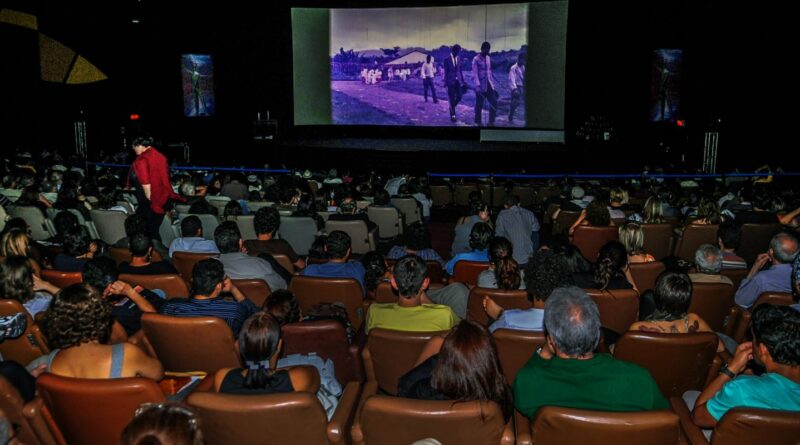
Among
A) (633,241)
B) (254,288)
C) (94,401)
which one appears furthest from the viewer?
(633,241)

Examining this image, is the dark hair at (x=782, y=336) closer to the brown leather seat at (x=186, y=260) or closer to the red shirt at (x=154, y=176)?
the brown leather seat at (x=186, y=260)

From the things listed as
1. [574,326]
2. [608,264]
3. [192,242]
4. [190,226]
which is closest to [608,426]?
[574,326]

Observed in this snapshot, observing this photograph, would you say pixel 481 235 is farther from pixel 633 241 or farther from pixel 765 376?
pixel 765 376

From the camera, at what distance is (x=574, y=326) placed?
9.51 feet

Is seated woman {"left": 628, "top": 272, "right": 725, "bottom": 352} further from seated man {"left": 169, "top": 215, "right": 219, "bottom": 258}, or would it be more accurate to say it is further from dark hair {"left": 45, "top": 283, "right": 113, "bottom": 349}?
seated man {"left": 169, "top": 215, "right": 219, "bottom": 258}

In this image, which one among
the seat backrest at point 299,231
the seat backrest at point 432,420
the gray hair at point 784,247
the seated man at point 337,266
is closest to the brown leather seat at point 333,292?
the seated man at point 337,266

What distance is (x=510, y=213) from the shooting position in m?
7.59

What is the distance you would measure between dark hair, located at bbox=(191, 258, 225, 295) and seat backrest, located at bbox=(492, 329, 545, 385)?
1660mm

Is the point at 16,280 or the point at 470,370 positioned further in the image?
Result: the point at 16,280

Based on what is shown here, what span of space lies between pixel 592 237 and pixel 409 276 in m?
3.89

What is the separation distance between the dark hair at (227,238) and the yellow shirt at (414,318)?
75.7 inches

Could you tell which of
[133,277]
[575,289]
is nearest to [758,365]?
[575,289]

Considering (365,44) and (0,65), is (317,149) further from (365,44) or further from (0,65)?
(0,65)

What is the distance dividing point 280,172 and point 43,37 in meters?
7.58
